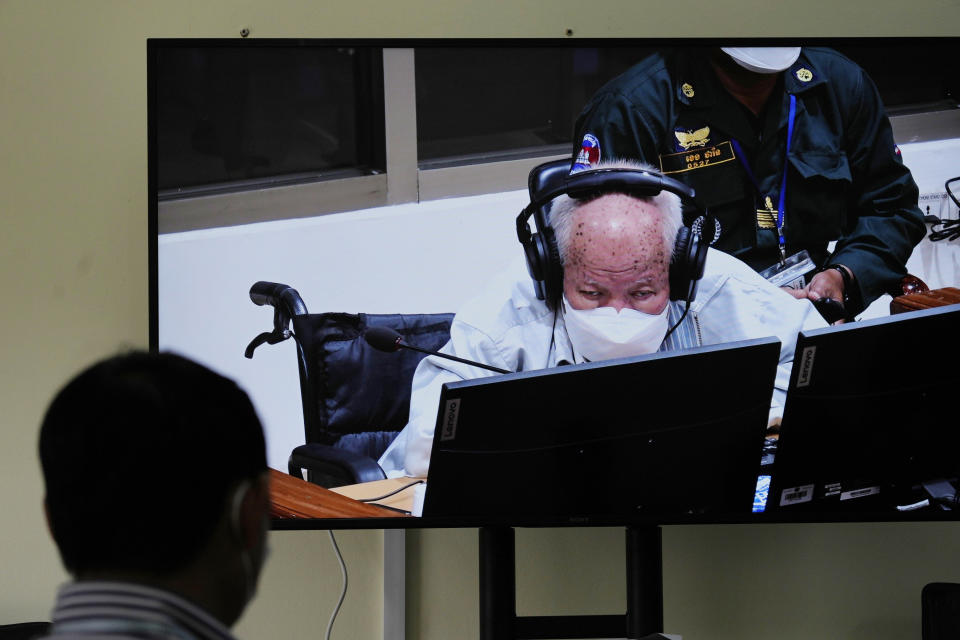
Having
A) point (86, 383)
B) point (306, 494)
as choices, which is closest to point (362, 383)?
point (306, 494)

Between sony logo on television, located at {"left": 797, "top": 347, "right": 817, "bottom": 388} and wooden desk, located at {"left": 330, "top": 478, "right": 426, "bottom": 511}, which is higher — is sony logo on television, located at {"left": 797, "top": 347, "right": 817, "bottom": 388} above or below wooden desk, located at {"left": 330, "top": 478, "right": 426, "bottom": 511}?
above

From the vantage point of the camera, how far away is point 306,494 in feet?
7.22

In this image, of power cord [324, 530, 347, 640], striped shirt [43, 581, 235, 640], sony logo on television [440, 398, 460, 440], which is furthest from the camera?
power cord [324, 530, 347, 640]

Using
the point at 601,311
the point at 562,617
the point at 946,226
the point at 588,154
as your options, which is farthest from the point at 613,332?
the point at 946,226

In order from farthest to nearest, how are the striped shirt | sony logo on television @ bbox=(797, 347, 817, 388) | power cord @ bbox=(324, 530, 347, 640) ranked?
power cord @ bbox=(324, 530, 347, 640), sony logo on television @ bbox=(797, 347, 817, 388), the striped shirt

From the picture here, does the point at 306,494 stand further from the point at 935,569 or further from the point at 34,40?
the point at 935,569

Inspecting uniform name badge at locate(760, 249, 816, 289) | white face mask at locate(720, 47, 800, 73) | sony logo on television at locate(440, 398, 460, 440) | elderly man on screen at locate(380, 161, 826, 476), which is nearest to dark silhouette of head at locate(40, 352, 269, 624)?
sony logo on television at locate(440, 398, 460, 440)

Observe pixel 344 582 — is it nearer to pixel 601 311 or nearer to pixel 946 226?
pixel 601 311

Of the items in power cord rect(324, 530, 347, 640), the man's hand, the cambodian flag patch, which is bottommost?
power cord rect(324, 530, 347, 640)

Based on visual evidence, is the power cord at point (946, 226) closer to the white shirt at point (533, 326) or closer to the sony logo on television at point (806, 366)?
the white shirt at point (533, 326)

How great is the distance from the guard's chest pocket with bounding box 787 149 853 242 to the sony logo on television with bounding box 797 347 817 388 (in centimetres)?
40

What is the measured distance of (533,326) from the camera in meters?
2.25

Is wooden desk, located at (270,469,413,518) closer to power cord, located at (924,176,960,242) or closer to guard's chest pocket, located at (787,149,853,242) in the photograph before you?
guard's chest pocket, located at (787,149,853,242)

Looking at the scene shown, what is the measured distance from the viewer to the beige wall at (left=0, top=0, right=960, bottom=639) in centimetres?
251
